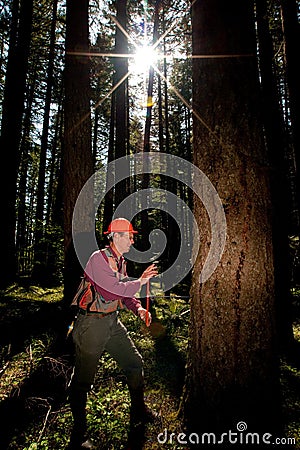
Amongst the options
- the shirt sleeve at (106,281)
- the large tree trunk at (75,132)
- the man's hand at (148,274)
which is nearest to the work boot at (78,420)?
the shirt sleeve at (106,281)

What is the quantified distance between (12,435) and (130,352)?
61.3 inches

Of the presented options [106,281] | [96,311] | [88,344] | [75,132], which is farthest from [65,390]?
[75,132]

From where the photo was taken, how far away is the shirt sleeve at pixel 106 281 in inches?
117

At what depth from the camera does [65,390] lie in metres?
4.09

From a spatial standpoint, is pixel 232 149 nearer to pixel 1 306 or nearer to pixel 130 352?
pixel 130 352

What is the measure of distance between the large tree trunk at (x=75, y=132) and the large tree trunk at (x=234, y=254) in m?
2.97

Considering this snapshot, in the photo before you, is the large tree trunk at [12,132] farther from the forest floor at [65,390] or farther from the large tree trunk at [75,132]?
the large tree trunk at [75,132]

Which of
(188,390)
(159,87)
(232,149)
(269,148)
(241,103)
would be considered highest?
(159,87)

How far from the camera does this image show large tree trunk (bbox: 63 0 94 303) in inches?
214

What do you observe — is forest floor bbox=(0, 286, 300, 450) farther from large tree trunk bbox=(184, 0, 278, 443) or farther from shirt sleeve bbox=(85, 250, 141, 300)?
shirt sleeve bbox=(85, 250, 141, 300)

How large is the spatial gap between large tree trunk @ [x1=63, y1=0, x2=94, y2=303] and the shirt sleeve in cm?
246

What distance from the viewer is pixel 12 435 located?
325 cm

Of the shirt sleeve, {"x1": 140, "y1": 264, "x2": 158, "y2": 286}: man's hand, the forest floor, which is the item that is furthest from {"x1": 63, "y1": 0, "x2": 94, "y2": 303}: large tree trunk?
{"x1": 140, "y1": 264, "x2": 158, "y2": 286}: man's hand

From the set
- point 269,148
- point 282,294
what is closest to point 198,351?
point 282,294
